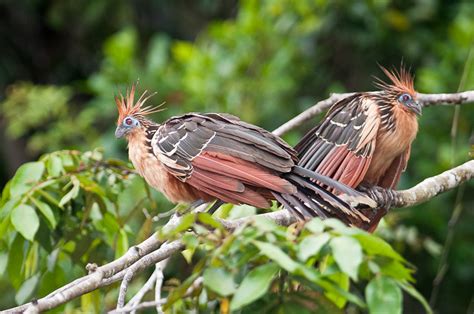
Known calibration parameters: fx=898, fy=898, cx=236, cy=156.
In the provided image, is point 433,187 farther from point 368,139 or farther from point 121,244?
point 121,244

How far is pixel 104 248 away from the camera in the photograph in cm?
471

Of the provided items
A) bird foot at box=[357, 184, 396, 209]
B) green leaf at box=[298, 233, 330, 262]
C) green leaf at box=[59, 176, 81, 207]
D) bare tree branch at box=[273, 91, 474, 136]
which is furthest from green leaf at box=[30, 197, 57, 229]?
green leaf at box=[298, 233, 330, 262]

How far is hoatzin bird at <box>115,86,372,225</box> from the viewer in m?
3.83

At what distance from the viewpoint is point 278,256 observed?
250 cm

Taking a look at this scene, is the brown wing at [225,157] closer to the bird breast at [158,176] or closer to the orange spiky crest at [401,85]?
the bird breast at [158,176]

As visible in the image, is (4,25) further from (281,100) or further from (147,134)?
(147,134)

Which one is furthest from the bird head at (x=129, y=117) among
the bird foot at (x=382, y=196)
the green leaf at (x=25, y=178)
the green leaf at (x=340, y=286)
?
the green leaf at (x=340, y=286)

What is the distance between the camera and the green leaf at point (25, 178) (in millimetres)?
4211

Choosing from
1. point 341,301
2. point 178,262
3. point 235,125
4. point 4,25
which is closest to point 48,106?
point 178,262

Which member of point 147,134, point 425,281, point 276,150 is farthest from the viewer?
point 425,281

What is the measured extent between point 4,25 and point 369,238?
28.3ft

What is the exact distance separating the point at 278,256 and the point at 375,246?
0.93 feet

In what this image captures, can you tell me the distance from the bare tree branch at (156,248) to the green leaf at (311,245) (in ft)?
0.65

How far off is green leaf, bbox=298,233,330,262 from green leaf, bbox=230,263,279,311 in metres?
0.09
